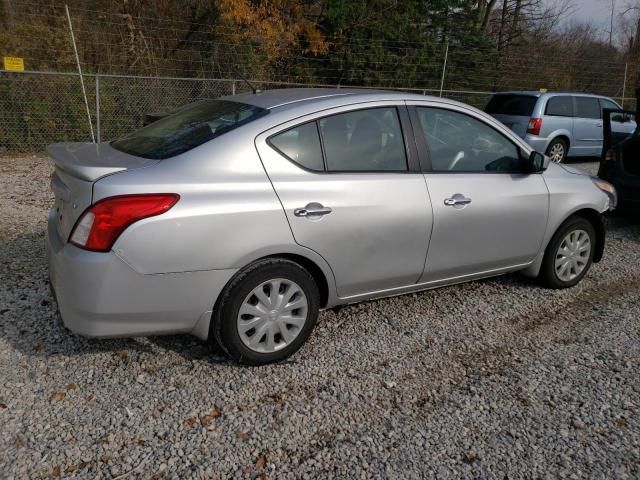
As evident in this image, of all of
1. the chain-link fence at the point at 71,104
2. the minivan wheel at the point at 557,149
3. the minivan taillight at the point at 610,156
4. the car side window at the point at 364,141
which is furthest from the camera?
the minivan wheel at the point at 557,149

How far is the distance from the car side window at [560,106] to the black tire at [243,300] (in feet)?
31.0

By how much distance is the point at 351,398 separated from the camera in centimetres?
307

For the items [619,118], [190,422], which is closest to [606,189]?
[190,422]

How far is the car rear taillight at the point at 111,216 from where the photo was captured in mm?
2771

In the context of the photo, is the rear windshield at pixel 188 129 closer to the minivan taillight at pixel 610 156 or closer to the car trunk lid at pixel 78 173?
the car trunk lid at pixel 78 173

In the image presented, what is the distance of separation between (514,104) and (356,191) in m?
8.96

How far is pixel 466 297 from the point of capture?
4512mm

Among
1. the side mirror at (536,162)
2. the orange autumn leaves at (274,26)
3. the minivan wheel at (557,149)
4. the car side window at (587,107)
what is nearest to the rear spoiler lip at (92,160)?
the side mirror at (536,162)

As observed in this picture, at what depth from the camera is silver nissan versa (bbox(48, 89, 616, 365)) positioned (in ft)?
9.36

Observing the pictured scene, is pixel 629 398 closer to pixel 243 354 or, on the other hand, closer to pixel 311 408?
pixel 311 408

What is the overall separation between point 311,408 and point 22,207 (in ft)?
17.9

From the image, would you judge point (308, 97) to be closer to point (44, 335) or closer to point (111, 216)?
point (111, 216)

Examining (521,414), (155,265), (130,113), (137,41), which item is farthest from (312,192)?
(137,41)

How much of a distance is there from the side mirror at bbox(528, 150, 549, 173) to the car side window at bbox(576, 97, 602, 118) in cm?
876
